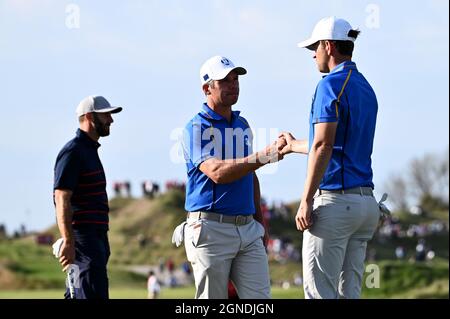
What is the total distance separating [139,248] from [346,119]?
271 ft

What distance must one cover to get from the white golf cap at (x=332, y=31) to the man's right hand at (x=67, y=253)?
290cm

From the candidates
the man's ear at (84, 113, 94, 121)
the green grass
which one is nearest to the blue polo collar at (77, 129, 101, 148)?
the man's ear at (84, 113, 94, 121)

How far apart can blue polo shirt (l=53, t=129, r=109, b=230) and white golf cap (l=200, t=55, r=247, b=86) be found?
4.53ft

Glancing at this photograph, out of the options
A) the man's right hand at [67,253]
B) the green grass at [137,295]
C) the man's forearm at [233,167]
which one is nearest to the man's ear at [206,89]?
the man's forearm at [233,167]

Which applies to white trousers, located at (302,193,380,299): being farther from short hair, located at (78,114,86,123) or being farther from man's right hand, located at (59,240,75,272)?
short hair, located at (78,114,86,123)

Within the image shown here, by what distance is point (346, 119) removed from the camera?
902cm

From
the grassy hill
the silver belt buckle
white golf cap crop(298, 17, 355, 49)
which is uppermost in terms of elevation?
white golf cap crop(298, 17, 355, 49)

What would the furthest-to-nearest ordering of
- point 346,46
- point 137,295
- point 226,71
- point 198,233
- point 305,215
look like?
1. point 137,295
2. point 226,71
3. point 198,233
4. point 346,46
5. point 305,215

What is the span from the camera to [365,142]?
30.4 feet

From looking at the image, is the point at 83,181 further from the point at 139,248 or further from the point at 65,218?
the point at 139,248

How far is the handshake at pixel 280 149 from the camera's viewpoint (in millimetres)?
9219

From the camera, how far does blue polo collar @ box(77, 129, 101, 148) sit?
410 inches

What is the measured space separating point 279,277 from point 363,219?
6717cm

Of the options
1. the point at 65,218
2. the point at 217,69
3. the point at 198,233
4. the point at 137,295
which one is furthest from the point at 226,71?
the point at 137,295
